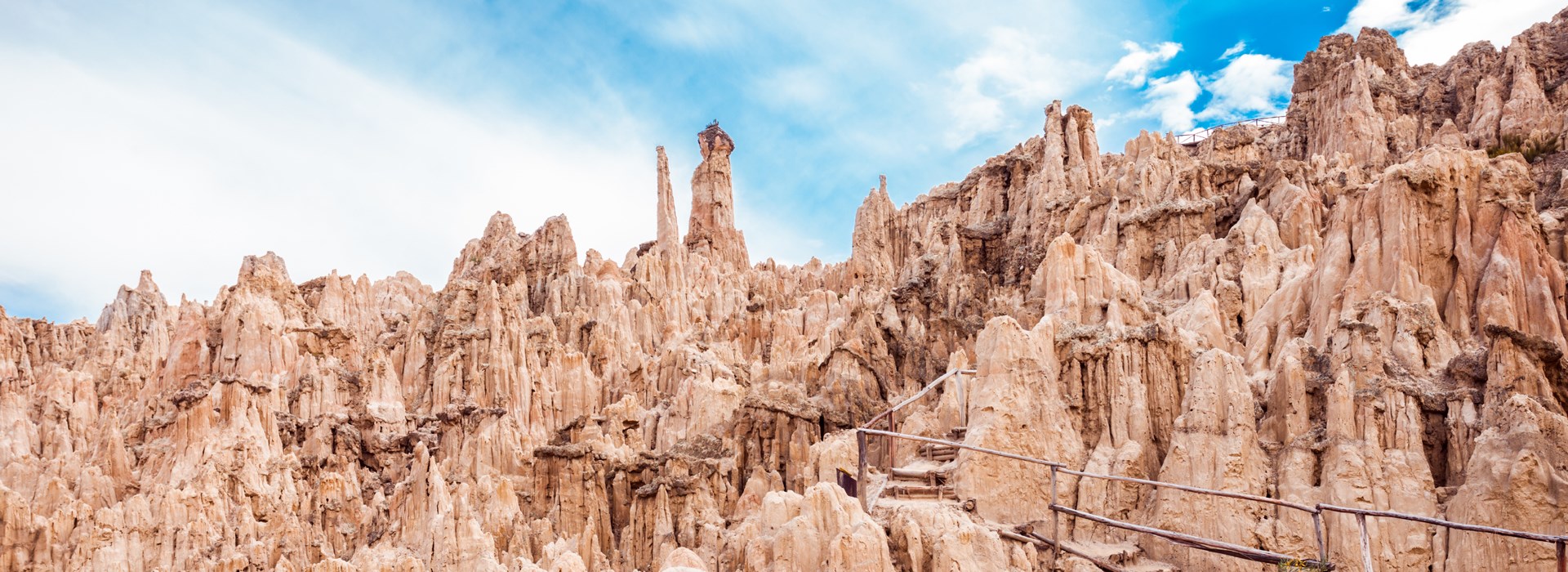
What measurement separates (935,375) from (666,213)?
44.9m

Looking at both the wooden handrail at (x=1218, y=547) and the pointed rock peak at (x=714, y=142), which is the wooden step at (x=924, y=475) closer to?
the wooden handrail at (x=1218, y=547)

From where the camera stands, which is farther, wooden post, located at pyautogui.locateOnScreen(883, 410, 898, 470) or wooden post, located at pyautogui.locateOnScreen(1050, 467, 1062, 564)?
wooden post, located at pyautogui.locateOnScreen(883, 410, 898, 470)

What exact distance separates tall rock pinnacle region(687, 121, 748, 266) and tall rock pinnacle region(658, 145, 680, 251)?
2.04 metres

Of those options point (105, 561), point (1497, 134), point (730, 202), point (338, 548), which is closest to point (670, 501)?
point (338, 548)

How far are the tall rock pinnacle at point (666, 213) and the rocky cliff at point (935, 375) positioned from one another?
27.2 ft

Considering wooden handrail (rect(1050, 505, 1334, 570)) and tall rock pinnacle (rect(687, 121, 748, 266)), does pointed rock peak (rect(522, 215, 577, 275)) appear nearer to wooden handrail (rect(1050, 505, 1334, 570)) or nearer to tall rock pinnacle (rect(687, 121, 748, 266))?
tall rock pinnacle (rect(687, 121, 748, 266))

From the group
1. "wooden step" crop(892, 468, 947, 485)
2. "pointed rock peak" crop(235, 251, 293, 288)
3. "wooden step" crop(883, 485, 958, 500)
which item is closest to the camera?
"wooden step" crop(883, 485, 958, 500)

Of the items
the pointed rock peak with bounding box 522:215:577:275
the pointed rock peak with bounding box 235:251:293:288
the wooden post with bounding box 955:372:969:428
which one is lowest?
the wooden post with bounding box 955:372:969:428

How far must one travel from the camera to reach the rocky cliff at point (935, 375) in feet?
69.4

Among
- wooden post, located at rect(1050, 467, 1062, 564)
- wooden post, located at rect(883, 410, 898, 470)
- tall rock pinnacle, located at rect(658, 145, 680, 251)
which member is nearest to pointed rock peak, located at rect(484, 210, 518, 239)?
tall rock pinnacle, located at rect(658, 145, 680, 251)

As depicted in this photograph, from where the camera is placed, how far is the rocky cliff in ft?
69.4

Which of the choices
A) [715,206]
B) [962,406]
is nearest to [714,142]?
[715,206]

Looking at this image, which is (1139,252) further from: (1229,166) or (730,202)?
(730,202)

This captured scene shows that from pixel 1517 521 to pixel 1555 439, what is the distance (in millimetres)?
1618
